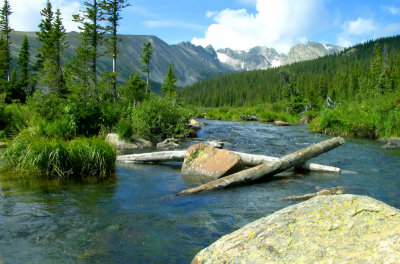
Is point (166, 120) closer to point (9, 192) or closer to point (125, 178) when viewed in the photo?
point (125, 178)

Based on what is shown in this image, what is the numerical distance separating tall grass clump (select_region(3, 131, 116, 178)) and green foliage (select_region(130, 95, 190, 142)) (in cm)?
851

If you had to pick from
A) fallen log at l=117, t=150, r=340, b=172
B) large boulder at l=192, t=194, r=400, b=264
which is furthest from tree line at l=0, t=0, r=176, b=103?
large boulder at l=192, t=194, r=400, b=264

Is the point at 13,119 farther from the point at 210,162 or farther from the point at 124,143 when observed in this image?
the point at 210,162

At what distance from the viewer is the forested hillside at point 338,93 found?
70.5 ft

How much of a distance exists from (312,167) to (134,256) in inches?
321

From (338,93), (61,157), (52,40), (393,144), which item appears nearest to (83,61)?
(61,157)

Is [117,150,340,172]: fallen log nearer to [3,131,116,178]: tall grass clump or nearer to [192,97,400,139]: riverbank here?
[3,131,116,178]: tall grass clump

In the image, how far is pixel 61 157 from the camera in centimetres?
946

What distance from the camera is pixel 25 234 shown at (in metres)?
5.23

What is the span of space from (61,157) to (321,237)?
8.70m

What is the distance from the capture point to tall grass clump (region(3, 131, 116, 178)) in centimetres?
924

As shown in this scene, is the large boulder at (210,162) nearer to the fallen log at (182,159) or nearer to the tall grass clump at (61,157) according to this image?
the fallen log at (182,159)

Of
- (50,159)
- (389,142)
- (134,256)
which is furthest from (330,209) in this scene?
(389,142)

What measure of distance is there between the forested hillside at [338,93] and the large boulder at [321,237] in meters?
19.4
